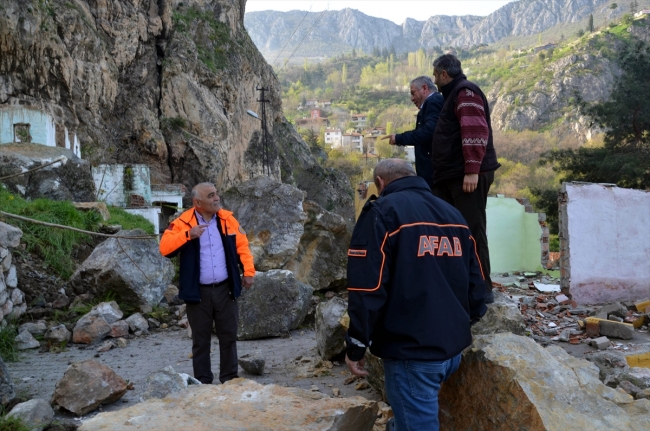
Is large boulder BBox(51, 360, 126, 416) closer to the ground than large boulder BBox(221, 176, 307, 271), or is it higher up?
closer to the ground

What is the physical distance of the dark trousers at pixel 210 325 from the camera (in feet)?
15.9

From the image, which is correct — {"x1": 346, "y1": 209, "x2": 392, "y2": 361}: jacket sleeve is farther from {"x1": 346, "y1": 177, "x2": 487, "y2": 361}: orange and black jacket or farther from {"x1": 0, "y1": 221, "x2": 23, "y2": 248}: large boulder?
{"x1": 0, "y1": 221, "x2": 23, "y2": 248}: large boulder

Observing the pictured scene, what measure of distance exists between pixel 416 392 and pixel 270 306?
4.87m

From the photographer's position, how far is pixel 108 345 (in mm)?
7156

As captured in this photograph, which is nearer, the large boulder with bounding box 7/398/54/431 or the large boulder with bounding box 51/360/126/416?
the large boulder with bounding box 7/398/54/431

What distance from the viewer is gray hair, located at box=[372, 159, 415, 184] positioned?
3.09 metres

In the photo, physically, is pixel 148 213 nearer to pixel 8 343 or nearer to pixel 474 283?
pixel 8 343

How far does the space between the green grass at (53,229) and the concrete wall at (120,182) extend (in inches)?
385

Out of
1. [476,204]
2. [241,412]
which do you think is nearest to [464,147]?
[476,204]

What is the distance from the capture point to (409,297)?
9.12ft

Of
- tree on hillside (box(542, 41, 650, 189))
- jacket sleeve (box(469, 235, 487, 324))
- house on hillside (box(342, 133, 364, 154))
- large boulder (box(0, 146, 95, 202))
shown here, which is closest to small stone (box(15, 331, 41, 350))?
jacket sleeve (box(469, 235, 487, 324))

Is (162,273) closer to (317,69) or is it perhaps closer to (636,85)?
(636,85)

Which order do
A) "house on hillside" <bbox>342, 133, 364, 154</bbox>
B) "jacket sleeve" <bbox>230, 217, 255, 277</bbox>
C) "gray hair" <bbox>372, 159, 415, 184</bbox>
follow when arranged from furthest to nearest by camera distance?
"house on hillside" <bbox>342, 133, 364, 154</bbox> → "jacket sleeve" <bbox>230, 217, 255, 277</bbox> → "gray hair" <bbox>372, 159, 415, 184</bbox>

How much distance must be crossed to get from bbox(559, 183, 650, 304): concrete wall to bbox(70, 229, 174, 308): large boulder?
639 centimetres
